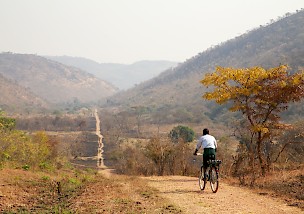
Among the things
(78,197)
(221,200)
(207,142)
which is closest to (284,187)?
(221,200)

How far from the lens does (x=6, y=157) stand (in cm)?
2680

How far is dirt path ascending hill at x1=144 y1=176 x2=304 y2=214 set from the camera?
10.1 meters

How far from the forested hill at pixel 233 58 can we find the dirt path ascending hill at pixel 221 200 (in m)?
92.9

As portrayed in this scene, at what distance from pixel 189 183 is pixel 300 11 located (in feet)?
537

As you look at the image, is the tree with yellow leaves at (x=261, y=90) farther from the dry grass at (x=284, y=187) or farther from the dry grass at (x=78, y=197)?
the dry grass at (x=78, y=197)

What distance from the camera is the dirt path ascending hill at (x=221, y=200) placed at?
10.1 m

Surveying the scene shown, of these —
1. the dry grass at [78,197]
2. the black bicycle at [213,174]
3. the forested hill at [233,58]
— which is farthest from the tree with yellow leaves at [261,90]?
the forested hill at [233,58]

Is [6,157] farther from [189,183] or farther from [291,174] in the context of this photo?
[291,174]

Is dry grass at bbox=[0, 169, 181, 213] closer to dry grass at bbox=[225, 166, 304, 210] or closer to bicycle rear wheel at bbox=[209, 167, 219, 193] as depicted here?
bicycle rear wheel at bbox=[209, 167, 219, 193]

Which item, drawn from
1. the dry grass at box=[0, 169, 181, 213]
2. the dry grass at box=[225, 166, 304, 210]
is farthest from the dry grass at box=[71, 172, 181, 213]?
the dry grass at box=[225, 166, 304, 210]

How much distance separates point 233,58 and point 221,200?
→ 148m

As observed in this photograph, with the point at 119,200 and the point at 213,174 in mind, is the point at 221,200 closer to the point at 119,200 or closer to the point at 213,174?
the point at 213,174

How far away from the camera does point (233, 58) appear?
15388cm

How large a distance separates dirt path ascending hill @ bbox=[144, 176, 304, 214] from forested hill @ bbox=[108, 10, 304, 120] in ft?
305
